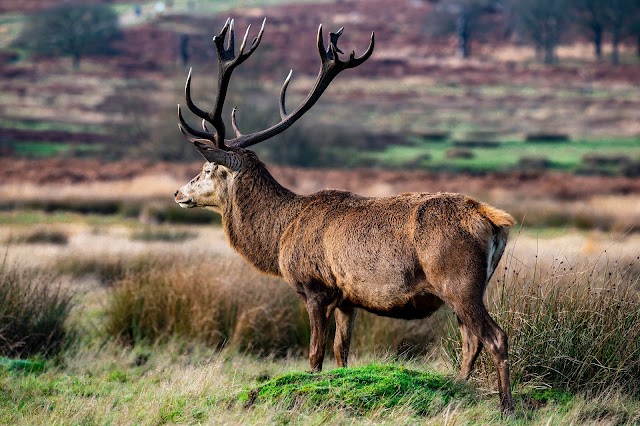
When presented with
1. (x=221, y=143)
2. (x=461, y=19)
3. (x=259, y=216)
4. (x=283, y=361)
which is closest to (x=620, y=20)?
(x=461, y=19)

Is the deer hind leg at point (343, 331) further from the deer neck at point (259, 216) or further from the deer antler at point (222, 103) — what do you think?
the deer antler at point (222, 103)

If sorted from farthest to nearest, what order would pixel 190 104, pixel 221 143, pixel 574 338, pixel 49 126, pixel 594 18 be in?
pixel 594 18 → pixel 49 126 → pixel 221 143 → pixel 190 104 → pixel 574 338

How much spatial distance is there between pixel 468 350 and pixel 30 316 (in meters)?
5.49

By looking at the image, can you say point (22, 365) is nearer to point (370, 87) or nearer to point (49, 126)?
point (49, 126)

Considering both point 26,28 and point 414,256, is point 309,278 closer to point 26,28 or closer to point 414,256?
point 414,256

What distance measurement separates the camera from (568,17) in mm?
100312

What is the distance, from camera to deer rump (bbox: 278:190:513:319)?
26.4 ft

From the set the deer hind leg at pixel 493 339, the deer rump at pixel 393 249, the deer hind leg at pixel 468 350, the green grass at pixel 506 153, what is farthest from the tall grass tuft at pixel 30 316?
the green grass at pixel 506 153

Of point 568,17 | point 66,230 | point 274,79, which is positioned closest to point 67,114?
point 274,79

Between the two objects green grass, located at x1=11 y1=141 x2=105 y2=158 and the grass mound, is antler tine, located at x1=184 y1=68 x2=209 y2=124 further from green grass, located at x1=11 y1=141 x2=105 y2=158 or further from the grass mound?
green grass, located at x1=11 y1=141 x2=105 y2=158

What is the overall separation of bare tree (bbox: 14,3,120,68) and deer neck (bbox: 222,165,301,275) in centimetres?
7241

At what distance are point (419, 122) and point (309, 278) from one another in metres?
64.1

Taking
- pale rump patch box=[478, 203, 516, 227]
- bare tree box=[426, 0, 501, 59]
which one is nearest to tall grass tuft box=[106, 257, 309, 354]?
pale rump patch box=[478, 203, 516, 227]

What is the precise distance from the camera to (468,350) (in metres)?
8.64
